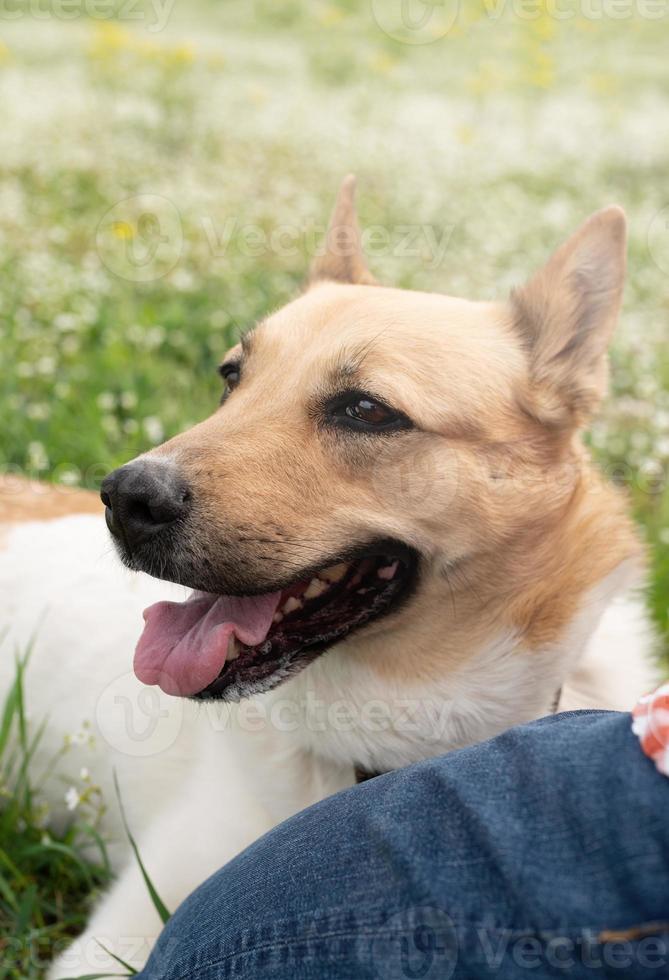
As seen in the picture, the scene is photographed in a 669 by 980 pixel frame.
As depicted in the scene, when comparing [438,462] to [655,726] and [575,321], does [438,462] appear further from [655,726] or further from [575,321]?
[655,726]

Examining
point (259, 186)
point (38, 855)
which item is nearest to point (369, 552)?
point (38, 855)

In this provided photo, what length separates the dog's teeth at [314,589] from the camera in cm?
242

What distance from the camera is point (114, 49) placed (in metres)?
9.99

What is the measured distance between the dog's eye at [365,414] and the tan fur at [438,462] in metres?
0.03

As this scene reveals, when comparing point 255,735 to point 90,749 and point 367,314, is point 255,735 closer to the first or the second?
point 90,749

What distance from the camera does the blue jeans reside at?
1.36m

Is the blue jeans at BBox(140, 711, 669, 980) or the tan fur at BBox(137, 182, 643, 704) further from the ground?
the tan fur at BBox(137, 182, 643, 704)

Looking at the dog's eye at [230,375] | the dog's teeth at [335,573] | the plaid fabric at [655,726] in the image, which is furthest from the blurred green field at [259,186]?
the plaid fabric at [655,726]

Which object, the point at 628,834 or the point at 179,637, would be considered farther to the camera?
the point at 179,637

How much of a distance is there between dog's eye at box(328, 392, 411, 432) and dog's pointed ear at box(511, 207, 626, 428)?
0.46 m

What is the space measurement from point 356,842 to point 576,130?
35.6ft

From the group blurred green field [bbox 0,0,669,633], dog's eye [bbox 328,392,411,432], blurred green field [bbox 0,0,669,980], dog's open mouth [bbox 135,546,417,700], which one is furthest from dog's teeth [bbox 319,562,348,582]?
blurred green field [bbox 0,0,669,633]

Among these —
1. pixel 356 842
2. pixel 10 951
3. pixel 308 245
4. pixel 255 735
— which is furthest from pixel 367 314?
pixel 308 245

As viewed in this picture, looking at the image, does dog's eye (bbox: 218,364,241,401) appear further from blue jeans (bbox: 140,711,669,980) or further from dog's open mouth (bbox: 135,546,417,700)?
blue jeans (bbox: 140,711,669,980)
